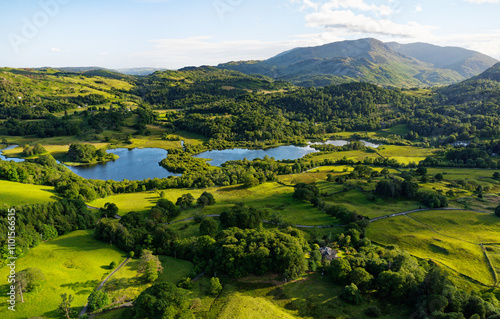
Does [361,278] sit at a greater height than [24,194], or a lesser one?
lesser

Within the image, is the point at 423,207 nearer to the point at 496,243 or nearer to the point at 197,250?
the point at 496,243

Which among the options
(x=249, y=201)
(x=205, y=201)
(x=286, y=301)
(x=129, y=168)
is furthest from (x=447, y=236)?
(x=129, y=168)

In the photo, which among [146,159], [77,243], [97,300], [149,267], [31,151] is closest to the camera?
[97,300]

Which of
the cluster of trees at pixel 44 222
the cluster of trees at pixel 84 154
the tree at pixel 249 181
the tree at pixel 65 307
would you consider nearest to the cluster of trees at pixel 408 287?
the tree at pixel 65 307

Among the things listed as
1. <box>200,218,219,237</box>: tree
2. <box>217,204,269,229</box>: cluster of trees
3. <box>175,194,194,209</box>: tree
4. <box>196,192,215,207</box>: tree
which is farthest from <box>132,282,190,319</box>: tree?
<box>196,192,215,207</box>: tree

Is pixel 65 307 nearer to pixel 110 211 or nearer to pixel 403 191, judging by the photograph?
pixel 110 211

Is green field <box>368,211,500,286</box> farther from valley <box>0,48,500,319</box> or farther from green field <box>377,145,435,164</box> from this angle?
green field <box>377,145,435,164</box>
